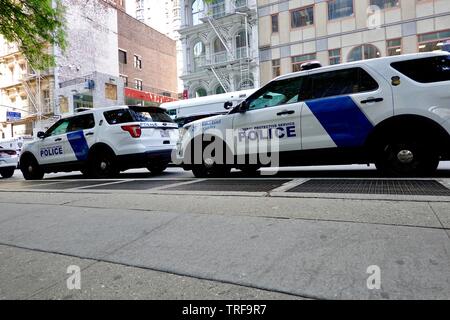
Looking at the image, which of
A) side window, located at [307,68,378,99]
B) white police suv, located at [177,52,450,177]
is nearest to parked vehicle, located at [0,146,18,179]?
white police suv, located at [177,52,450,177]

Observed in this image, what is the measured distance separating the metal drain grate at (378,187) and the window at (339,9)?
20172 mm

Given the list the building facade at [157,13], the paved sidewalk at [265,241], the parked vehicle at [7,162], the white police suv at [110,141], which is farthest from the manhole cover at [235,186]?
the building facade at [157,13]

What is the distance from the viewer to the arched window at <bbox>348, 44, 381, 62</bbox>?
21.7 m

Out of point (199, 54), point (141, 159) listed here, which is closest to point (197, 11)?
point (199, 54)

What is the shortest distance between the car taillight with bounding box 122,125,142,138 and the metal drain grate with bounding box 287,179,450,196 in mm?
4526

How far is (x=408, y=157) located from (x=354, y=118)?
1022mm

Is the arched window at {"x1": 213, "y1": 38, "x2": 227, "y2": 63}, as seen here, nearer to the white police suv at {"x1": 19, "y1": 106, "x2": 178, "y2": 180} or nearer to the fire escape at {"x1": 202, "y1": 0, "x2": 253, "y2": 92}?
the fire escape at {"x1": 202, "y1": 0, "x2": 253, "y2": 92}

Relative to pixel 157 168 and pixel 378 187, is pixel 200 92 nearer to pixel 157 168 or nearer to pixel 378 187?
pixel 157 168

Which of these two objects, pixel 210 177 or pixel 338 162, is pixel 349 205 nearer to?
pixel 338 162

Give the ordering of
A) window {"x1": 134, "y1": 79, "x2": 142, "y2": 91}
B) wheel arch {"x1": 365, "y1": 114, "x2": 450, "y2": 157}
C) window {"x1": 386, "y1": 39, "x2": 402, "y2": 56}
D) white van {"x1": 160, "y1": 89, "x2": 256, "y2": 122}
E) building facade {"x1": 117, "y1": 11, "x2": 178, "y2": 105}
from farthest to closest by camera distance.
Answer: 1. window {"x1": 134, "y1": 79, "x2": 142, "y2": 91}
2. building facade {"x1": 117, "y1": 11, "x2": 178, "y2": 105}
3. window {"x1": 386, "y1": 39, "x2": 402, "y2": 56}
4. white van {"x1": 160, "y1": 89, "x2": 256, "y2": 122}
5. wheel arch {"x1": 365, "y1": 114, "x2": 450, "y2": 157}

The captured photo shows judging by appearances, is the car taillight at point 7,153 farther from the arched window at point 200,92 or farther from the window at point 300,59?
the window at point 300,59

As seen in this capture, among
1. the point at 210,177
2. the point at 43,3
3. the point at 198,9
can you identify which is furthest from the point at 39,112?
the point at 210,177

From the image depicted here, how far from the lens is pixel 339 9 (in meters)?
22.9
